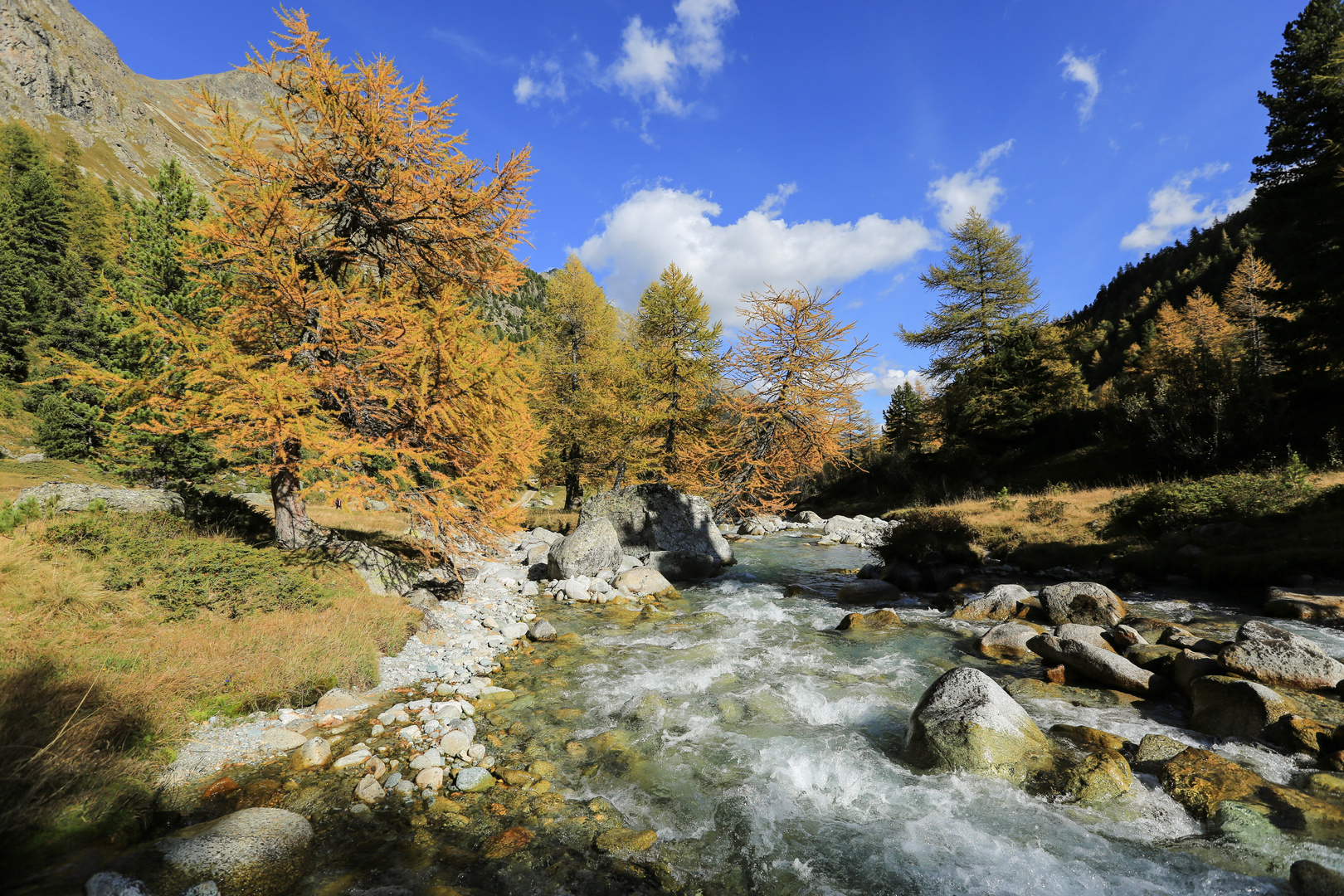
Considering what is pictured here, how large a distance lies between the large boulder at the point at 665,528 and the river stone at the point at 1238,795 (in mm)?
10925

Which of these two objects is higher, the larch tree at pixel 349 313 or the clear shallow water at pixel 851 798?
the larch tree at pixel 349 313

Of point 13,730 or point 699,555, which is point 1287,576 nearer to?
point 699,555

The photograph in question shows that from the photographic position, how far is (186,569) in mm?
6711

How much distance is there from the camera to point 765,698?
666cm

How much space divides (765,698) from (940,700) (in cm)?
218

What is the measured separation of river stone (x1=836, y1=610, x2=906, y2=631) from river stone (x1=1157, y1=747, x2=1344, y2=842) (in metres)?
5.16

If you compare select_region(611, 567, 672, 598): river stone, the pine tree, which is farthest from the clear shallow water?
the pine tree

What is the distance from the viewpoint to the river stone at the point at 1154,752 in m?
4.74

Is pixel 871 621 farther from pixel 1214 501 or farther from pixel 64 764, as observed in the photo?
pixel 1214 501

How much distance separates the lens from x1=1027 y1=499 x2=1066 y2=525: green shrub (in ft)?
54.6

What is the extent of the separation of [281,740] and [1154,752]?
28.4ft

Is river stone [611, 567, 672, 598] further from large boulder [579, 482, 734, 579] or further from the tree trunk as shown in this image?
the tree trunk

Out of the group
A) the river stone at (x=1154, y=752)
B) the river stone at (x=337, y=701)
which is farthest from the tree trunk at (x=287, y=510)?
the river stone at (x=1154, y=752)

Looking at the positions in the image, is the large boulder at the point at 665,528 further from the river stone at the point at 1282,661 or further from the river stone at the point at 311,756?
the river stone at the point at 1282,661
